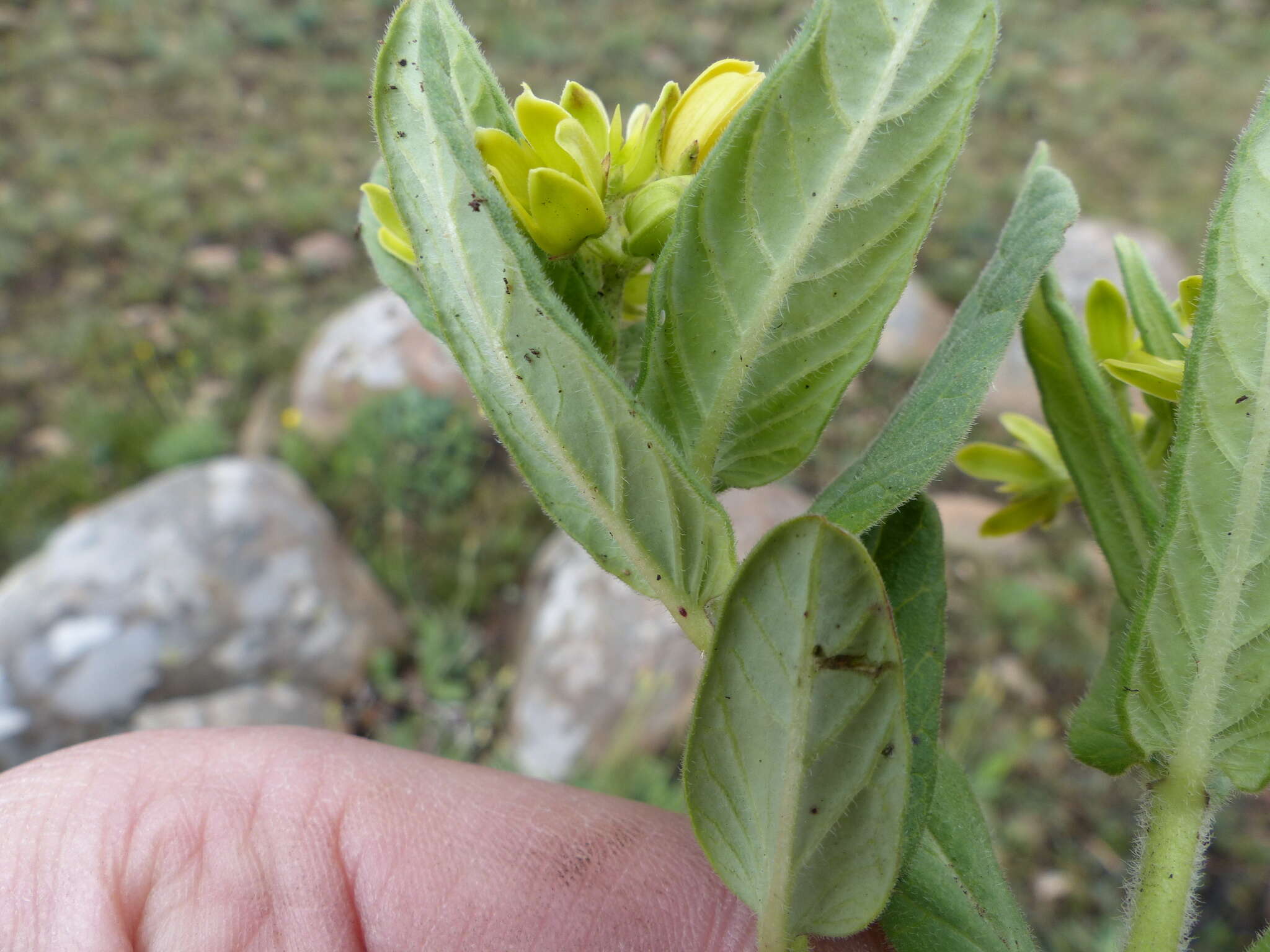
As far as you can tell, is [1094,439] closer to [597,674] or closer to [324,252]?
[597,674]

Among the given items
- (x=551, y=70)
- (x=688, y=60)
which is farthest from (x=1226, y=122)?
(x=551, y=70)

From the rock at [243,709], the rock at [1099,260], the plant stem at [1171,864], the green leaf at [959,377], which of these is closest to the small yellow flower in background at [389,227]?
the green leaf at [959,377]

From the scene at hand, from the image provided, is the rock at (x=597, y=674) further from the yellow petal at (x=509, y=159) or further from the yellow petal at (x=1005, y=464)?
the yellow petal at (x=509, y=159)

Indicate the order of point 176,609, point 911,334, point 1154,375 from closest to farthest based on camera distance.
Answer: point 1154,375 < point 176,609 < point 911,334

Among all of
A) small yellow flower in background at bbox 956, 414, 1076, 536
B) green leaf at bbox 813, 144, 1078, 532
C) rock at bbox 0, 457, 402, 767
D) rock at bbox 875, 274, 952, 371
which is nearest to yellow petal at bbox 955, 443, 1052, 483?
small yellow flower in background at bbox 956, 414, 1076, 536

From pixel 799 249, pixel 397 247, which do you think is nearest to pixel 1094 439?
pixel 799 249

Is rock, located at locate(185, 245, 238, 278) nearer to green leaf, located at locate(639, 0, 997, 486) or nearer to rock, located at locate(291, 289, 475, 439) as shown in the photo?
rock, located at locate(291, 289, 475, 439)
